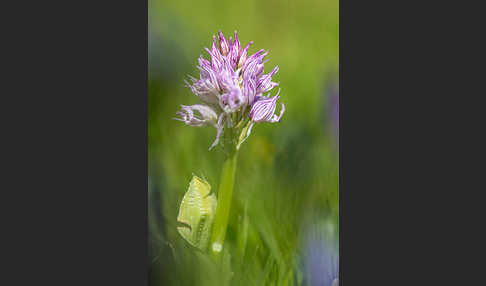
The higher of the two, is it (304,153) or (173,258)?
(304,153)

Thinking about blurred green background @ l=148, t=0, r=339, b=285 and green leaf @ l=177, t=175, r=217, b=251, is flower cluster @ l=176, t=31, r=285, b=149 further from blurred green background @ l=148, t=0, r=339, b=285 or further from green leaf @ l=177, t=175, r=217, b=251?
green leaf @ l=177, t=175, r=217, b=251

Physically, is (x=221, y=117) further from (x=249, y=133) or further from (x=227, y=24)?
(x=227, y=24)

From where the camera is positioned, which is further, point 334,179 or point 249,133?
point 334,179

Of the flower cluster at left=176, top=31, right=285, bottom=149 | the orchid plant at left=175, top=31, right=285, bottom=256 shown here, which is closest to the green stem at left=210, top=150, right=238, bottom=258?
the orchid plant at left=175, top=31, right=285, bottom=256

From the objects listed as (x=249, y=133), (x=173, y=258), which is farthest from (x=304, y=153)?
(x=173, y=258)

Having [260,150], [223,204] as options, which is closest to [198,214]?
[223,204]

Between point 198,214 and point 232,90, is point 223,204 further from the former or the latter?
point 232,90
